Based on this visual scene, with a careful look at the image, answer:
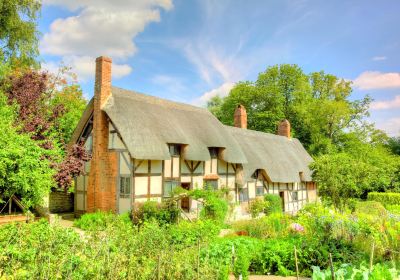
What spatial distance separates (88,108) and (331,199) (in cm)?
1265

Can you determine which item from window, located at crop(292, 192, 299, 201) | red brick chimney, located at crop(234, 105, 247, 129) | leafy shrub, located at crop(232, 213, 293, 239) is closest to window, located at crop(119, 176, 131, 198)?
leafy shrub, located at crop(232, 213, 293, 239)

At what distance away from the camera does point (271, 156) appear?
80.8ft

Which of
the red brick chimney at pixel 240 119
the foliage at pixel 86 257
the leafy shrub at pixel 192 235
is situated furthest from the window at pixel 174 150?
the red brick chimney at pixel 240 119

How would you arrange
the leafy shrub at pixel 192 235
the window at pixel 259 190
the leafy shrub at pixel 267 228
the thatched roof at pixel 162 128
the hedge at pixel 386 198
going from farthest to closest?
the hedge at pixel 386 198 → the window at pixel 259 190 → the thatched roof at pixel 162 128 → the leafy shrub at pixel 267 228 → the leafy shrub at pixel 192 235

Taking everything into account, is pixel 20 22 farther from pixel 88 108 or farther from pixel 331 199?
pixel 331 199

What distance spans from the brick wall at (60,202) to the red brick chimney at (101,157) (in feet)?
12.8

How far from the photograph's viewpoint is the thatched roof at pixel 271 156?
2241 cm

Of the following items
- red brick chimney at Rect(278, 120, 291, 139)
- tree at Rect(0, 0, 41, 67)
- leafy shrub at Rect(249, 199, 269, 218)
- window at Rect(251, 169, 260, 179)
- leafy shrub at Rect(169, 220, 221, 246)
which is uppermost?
tree at Rect(0, 0, 41, 67)

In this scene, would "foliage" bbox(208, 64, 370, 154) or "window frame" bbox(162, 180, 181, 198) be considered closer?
"window frame" bbox(162, 180, 181, 198)

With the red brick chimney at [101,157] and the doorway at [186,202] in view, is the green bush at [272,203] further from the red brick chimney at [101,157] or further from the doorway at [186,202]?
the red brick chimney at [101,157]

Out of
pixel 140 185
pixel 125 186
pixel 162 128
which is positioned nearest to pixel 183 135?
pixel 162 128

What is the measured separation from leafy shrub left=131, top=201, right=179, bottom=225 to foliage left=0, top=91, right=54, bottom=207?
12.8 feet

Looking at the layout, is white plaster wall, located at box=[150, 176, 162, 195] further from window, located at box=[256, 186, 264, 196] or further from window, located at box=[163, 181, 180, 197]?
window, located at box=[256, 186, 264, 196]

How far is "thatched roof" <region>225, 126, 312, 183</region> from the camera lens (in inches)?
882
